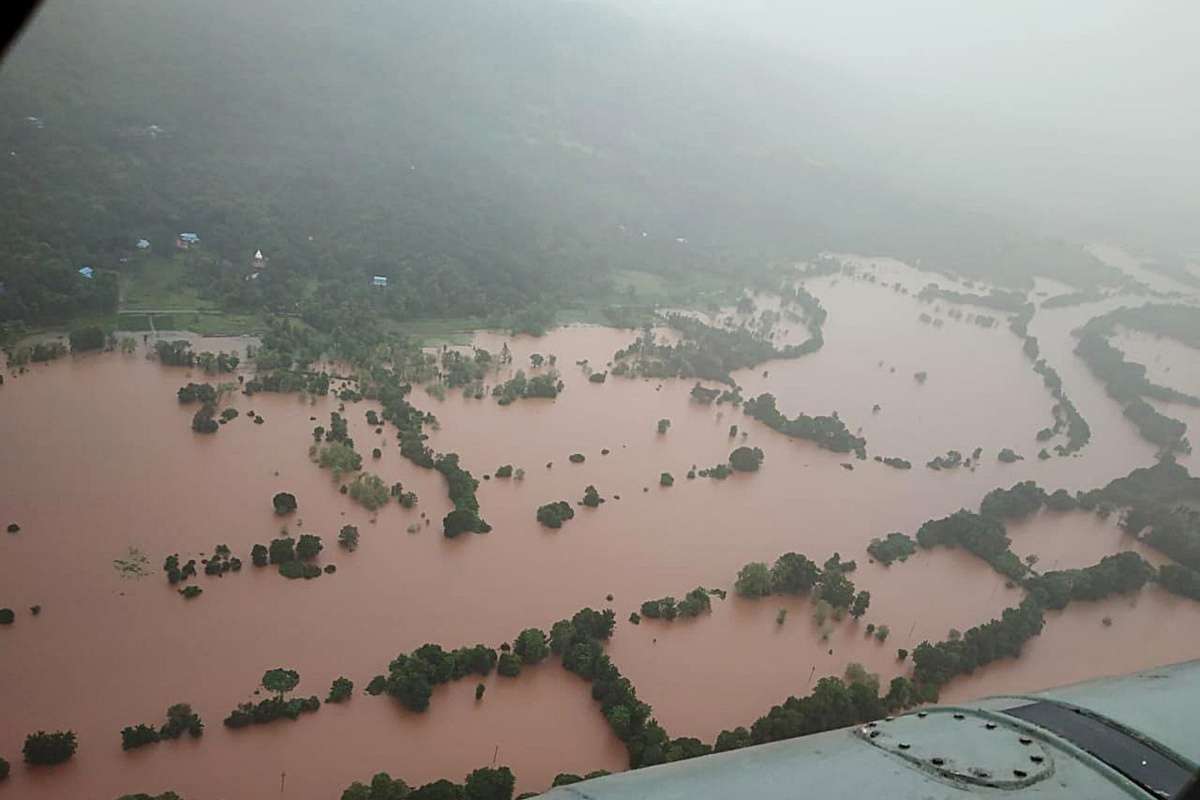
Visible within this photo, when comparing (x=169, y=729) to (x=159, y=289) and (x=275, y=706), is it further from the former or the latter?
(x=159, y=289)

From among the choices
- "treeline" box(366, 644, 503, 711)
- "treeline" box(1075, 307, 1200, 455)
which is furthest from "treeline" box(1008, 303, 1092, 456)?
"treeline" box(366, 644, 503, 711)

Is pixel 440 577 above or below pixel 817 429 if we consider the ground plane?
below

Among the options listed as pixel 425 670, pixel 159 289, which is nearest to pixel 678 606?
pixel 425 670

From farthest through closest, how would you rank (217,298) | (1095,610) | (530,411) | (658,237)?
(658,237), (217,298), (530,411), (1095,610)

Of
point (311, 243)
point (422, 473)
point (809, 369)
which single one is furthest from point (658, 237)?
point (422, 473)

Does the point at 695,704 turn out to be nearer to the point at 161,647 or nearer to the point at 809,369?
the point at 161,647


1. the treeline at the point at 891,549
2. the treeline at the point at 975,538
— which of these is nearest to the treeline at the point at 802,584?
the treeline at the point at 891,549

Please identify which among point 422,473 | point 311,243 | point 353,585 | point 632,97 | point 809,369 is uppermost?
point 632,97
